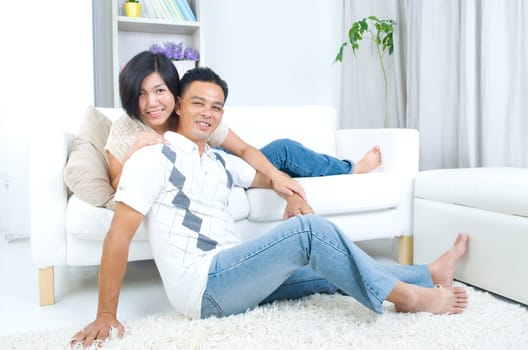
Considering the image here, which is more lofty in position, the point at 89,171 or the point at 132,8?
the point at 132,8

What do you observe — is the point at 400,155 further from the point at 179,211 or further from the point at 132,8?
the point at 132,8

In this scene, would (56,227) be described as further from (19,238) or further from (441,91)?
(441,91)

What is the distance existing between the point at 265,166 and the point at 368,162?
65 cm

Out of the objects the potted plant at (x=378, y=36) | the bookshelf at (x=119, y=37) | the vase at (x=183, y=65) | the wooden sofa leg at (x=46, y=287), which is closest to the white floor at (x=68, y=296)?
the wooden sofa leg at (x=46, y=287)

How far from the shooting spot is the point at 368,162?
2.19 metres

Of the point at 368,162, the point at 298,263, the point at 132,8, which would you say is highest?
the point at 132,8

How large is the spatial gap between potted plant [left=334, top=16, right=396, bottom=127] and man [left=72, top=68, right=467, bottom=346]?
Answer: 1913 mm

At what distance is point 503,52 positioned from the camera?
7.57 feet

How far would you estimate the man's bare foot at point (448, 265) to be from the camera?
1.60 m

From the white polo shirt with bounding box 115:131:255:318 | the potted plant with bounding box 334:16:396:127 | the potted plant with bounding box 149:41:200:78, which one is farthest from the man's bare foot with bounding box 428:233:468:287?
the potted plant with bounding box 149:41:200:78

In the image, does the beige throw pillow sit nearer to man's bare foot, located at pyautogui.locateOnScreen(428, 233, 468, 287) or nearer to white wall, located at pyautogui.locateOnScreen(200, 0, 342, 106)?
man's bare foot, located at pyautogui.locateOnScreen(428, 233, 468, 287)

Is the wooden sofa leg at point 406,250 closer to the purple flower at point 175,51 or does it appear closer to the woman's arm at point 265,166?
the woman's arm at point 265,166

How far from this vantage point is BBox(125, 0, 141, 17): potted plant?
2918 mm

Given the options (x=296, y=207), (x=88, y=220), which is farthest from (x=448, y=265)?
(x=88, y=220)
